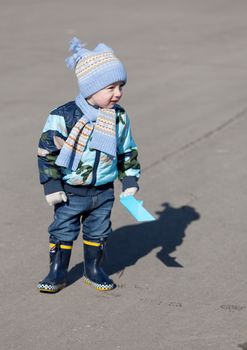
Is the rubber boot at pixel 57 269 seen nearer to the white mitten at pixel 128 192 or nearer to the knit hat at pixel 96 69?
the white mitten at pixel 128 192

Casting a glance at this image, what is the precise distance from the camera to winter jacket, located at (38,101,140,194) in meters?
5.48

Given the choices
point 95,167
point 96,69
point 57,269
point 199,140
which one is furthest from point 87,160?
point 199,140

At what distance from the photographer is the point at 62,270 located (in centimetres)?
575

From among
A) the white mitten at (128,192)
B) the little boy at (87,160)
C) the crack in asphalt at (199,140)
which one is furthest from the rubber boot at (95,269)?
the crack in asphalt at (199,140)

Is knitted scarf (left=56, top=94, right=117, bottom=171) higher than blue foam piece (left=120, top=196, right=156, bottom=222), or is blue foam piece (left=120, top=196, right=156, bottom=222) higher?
knitted scarf (left=56, top=94, right=117, bottom=171)

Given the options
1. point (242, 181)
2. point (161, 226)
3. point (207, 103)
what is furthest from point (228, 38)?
point (161, 226)

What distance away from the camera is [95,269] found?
5.81 metres

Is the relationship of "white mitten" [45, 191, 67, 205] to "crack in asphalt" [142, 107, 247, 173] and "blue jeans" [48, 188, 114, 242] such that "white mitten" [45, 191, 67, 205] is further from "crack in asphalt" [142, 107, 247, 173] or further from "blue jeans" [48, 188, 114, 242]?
"crack in asphalt" [142, 107, 247, 173]

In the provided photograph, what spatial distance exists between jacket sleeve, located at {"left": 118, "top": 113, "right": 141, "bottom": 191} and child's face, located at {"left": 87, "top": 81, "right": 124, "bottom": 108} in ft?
0.62

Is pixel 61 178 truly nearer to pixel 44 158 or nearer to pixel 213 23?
pixel 44 158

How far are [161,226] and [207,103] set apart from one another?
3.95 meters

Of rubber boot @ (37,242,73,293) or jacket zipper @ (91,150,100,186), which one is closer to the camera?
jacket zipper @ (91,150,100,186)

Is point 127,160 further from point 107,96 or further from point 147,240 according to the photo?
point 147,240

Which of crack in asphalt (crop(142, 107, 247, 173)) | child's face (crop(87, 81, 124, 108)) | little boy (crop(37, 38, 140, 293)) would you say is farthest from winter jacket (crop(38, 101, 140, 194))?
crack in asphalt (crop(142, 107, 247, 173))
